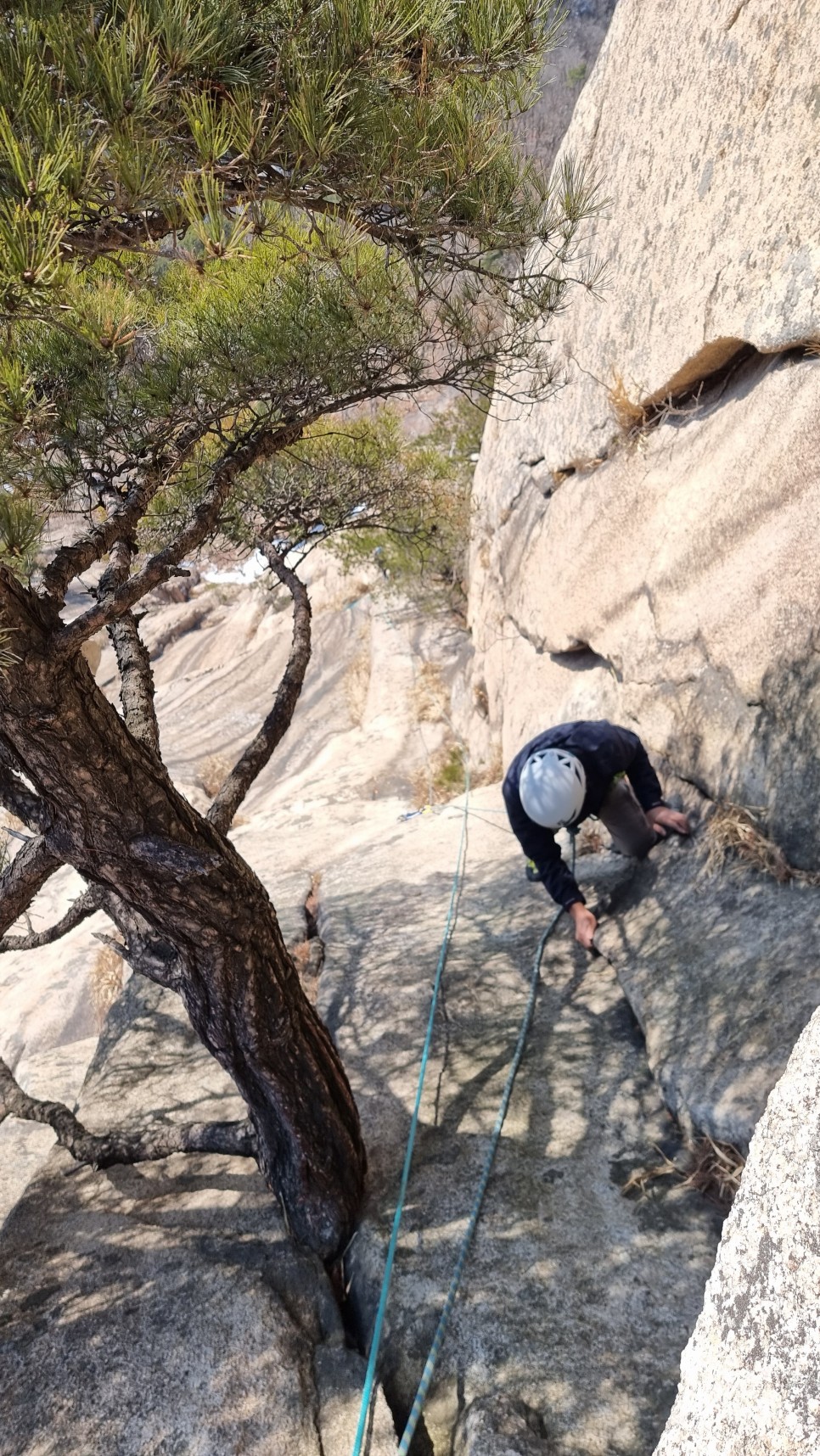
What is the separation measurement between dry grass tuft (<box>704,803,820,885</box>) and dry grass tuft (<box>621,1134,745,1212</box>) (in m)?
1.03

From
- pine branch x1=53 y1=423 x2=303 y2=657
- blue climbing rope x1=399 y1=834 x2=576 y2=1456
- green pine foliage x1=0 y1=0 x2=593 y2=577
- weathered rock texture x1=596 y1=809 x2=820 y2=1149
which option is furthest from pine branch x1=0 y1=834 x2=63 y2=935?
weathered rock texture x1=596 y1=809 x2=820 y2=1149

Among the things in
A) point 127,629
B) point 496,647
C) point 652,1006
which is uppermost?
point 127,629

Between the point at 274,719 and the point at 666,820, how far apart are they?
192cm

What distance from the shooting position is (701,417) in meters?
4.46

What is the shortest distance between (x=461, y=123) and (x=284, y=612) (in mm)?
19533

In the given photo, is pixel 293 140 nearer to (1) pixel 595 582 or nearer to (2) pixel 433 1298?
(2) pixel 433 1298

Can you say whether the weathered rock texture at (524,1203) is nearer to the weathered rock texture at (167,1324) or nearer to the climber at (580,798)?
the weathered rock texture at (167,1324)

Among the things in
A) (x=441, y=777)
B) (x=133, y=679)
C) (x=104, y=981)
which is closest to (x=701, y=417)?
(x=133, y=679)

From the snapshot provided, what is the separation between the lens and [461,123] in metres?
1.95

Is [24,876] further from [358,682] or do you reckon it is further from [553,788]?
[358,682]

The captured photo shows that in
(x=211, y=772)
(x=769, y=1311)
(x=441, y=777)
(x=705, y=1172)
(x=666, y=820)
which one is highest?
(x=211, y=772)

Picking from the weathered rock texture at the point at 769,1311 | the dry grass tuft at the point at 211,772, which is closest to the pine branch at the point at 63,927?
the weathered rock texture at the point at 769,1311

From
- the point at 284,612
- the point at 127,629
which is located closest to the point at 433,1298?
the point at 127,629

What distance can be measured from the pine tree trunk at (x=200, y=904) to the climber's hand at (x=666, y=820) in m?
2.02
